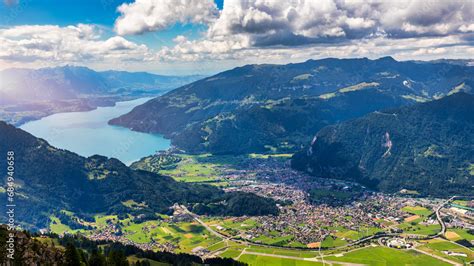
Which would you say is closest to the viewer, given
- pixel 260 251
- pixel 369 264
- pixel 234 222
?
pixel 369 264

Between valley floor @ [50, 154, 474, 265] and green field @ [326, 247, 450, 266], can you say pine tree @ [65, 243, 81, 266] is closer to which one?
valley floor @ [50, 154, 474, 265]

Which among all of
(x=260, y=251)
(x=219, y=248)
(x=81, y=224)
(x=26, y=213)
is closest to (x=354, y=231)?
(x=260, y=251)

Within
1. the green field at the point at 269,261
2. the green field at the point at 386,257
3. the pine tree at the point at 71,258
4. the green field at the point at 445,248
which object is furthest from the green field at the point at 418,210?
the pine tree at the point at 71,258

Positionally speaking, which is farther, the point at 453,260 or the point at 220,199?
the point at 220,199

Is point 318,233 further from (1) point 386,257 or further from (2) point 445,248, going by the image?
(2) point 445,248

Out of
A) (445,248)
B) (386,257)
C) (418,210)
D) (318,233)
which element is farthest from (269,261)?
(418,210)

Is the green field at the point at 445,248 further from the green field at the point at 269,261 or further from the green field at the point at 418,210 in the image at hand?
the green field at the point at 269,261

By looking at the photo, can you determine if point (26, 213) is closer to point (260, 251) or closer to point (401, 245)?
point (260, 251)

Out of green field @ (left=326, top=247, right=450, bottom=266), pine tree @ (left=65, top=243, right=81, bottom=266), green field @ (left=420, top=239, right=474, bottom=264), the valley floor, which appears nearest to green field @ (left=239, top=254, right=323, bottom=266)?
the valley floor
